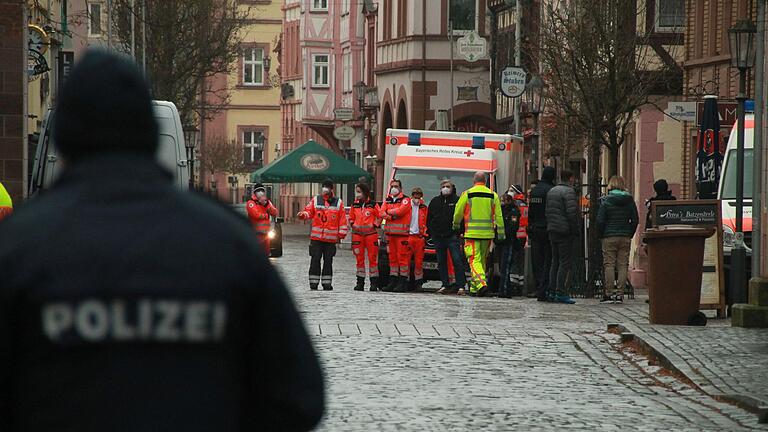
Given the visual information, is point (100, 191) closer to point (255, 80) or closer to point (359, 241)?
point (359, 241)

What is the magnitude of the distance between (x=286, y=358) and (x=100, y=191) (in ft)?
1.73

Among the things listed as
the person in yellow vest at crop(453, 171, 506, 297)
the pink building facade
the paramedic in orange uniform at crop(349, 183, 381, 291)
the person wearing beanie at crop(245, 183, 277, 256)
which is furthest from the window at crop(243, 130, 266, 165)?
the person in yellow vest at crop(453, 171, 506, 297)

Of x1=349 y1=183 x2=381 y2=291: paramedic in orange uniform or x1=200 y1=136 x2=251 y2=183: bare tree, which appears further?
x1=200 y1=136 x2=251 y2=183: bare tree

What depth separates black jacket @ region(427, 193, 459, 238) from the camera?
27844mm

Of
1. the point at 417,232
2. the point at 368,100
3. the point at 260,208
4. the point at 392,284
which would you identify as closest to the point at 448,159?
the point at 417,232

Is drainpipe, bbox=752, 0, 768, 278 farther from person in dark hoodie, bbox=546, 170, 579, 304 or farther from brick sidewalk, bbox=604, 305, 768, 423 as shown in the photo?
person in dark hoodie, bbox=546, 170, 579, 304

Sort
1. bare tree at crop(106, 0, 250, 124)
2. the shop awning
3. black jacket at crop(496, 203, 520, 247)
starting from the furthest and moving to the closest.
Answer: bare tree at crop(106, 0, 250, 124), the shop awning, black jacket at crop(496, 203, 520, 247)

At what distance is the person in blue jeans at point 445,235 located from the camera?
27734 millimetres

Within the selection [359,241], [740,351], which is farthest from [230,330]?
[359,241]

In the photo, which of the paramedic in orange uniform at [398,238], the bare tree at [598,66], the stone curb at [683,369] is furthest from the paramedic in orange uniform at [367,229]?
the stone curb at [683,369]

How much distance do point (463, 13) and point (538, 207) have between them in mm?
38178

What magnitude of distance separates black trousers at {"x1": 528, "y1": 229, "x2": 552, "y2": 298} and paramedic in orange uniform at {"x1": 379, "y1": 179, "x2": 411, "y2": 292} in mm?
3042

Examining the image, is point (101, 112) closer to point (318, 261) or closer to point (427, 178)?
point (318, 261)

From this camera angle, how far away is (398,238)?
2833 centimetres
